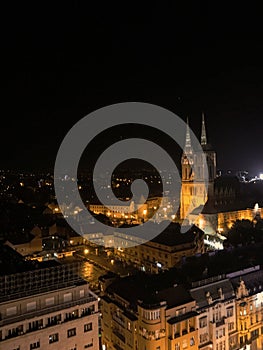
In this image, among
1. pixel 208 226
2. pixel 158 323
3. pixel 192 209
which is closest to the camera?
pixel 158 323

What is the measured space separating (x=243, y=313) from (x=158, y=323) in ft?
30.6

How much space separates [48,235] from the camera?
58.4 meters

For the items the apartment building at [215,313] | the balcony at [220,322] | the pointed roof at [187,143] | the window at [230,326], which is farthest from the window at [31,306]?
the pointed roof at [187,143]

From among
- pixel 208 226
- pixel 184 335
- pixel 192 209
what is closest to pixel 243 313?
pixel 184 335

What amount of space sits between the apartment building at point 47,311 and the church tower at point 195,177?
5542cm

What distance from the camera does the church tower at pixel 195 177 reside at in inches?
3086

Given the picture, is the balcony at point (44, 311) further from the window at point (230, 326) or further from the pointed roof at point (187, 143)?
the pointed roof at point (187, 143)

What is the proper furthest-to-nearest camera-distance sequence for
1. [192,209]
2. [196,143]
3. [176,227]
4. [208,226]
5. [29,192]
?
1. [29,192]
2. [196,143]
3. [192,209]
4. [208,226]
5. [176,227]

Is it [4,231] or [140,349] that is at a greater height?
[4,231]

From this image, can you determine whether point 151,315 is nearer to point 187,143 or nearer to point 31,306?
point 31,306

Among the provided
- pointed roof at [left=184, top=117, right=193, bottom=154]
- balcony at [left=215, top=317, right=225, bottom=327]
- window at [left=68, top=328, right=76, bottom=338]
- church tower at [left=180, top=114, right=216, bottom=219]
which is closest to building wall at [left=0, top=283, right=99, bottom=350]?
window at [left=68, top=328, right=76, bottom=338]

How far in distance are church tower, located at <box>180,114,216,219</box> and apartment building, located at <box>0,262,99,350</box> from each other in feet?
182

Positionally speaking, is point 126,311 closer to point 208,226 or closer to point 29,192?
point 208,226

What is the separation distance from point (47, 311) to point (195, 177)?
6269 cm
